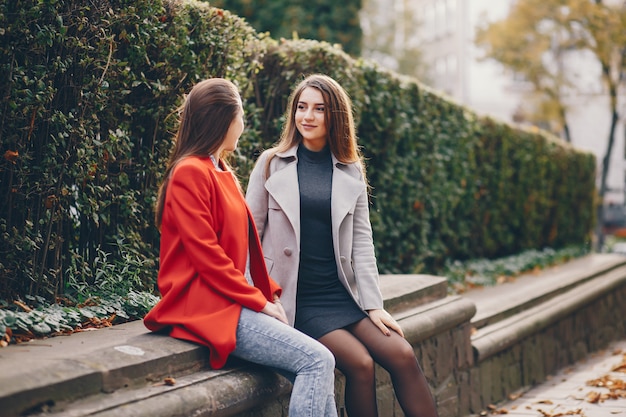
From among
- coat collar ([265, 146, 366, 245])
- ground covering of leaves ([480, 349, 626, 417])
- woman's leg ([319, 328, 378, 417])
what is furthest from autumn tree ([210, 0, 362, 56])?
woman's leg ([319, 328, 378, 417])

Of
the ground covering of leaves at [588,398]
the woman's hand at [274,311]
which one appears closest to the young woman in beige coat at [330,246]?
the woman's hand at [274,311]

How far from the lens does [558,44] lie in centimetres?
2205

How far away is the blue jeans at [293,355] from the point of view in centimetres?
357

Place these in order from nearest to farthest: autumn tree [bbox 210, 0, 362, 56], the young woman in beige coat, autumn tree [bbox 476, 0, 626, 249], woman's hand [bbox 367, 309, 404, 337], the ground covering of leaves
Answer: the young woman in beige coat → woman's hand [bbox 367, 309, 404, 337] → the ground covering of leaves → autumn tree [bbox 210, 0, 362, 56] → autumn tree [bbox 476, 0, 626, 249]

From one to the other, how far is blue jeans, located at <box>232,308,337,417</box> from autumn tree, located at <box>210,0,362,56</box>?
38.8 ft

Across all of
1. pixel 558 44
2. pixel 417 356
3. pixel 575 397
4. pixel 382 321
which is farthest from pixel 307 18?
pixel 382 321

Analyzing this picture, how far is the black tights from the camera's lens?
407 cm

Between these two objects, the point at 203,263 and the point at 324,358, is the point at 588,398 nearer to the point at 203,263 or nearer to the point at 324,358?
the point at 324,358

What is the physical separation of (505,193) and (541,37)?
Result: 10.1 metres

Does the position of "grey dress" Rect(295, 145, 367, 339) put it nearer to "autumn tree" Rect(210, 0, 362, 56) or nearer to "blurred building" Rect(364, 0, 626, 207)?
"autumn tree" Rect(210, 0, 362, 56)

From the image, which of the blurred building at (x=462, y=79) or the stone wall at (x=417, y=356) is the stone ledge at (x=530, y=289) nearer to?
the stone wall at (x=417, y=356)

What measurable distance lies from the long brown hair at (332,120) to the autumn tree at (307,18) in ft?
35.0

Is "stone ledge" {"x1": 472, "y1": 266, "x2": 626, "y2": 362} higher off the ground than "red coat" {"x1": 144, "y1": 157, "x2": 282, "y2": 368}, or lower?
lower

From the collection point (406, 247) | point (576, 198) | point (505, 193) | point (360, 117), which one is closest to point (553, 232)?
point (576, 198)
